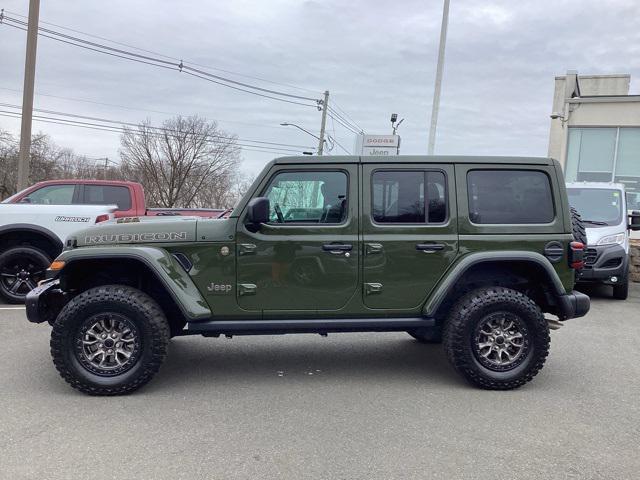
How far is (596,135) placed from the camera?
749 inches

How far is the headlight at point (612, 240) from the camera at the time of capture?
8880mm

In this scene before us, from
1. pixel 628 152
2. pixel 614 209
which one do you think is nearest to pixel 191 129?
pixel 628 152

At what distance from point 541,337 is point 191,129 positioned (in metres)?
37.6

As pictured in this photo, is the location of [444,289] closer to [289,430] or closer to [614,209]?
[289,430]

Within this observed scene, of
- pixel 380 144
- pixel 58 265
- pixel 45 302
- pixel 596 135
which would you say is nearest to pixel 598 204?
pixel 58 265

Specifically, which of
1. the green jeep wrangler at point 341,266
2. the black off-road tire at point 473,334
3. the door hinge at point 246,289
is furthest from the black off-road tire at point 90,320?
the black off-road tire at point 473,334

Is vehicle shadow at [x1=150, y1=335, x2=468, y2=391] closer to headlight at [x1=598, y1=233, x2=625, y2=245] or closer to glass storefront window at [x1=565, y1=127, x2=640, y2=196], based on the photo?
headlight at [x1=598, y1=233, x2=625, y2=245]

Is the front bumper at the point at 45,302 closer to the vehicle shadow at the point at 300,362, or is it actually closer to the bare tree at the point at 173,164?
the vehicle shadow at the point at 300,362

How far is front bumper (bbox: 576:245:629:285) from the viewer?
8695mm

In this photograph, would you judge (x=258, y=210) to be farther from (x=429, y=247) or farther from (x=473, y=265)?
(x=473, y=265)

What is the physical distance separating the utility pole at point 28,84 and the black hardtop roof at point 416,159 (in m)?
12.2

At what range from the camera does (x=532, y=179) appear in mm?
4785

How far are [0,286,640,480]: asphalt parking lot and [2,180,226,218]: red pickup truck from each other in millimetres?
3398

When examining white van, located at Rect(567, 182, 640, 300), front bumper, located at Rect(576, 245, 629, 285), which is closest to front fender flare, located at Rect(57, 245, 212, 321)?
white van, located at Rect(567, 182, 640, 300)
